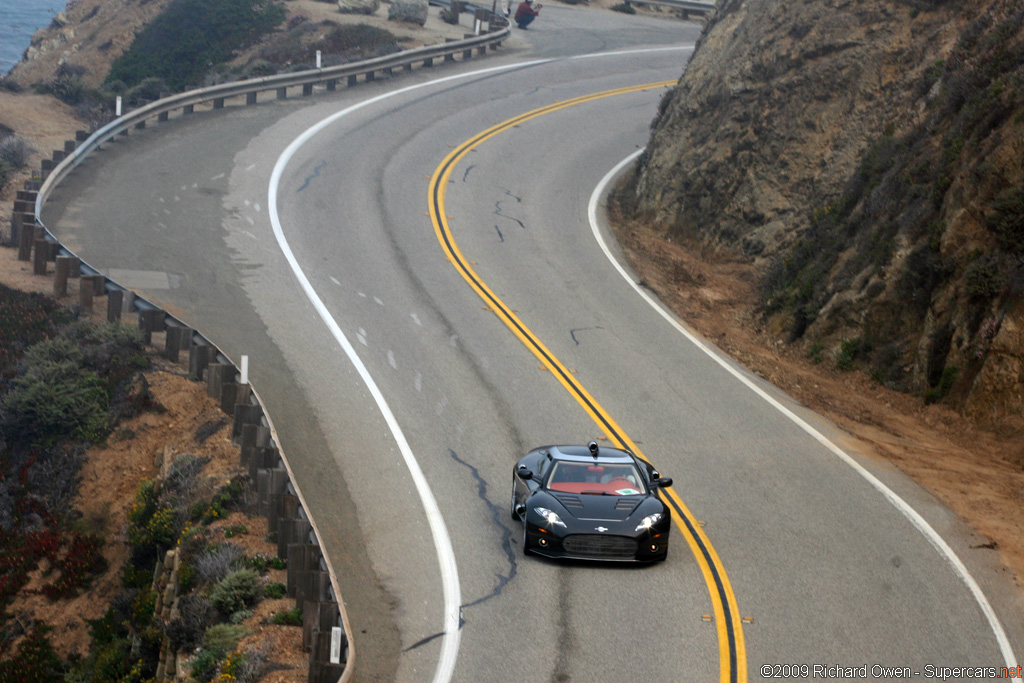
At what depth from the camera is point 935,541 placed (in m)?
11.6

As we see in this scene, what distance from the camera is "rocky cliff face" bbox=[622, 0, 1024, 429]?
15430 mm

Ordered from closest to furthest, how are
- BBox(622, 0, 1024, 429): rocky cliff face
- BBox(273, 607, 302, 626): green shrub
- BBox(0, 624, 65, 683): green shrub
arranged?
BBox(273, 607, 302, 626): green shrub → BBox(0, 624, 65, 683): green shrub → BBox(622, 0, 1024, 429): rocky cliff face

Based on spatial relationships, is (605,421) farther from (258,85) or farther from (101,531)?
(258,85)

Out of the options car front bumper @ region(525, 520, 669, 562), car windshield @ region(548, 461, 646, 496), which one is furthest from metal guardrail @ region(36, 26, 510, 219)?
car front bumper @ region(525, 520, 669, 562)

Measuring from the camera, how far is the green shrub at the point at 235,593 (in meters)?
9.83

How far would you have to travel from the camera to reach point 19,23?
94.6 meters

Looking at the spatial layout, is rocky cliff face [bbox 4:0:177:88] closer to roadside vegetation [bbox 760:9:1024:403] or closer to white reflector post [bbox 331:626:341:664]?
roadside vegetation [bbox 760:9:1024:403]

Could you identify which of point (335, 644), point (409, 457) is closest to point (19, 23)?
point (409, 457)

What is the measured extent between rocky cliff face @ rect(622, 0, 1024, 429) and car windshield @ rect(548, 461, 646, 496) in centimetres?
681

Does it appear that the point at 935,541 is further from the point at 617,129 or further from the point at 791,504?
the point at 617,129

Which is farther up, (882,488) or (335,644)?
(335,644)

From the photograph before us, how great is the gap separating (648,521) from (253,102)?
23.9 metres

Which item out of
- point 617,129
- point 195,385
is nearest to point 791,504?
point 195,385

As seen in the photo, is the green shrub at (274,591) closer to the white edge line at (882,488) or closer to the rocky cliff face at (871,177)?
the white edge line at (882,488)
